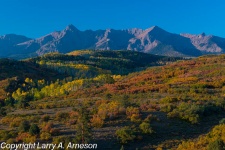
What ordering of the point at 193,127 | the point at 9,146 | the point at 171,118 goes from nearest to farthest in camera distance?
the point at 9,146 < the point at 193,127 < the point at 171,118

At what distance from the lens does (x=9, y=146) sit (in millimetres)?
30984

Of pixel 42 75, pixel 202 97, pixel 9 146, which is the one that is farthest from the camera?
pixel 42 75

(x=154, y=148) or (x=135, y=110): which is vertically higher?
(x=135, y=110)

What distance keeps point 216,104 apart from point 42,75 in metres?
145

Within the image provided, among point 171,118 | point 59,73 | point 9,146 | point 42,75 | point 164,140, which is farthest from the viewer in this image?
point 59,73

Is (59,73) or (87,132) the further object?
(59,73)

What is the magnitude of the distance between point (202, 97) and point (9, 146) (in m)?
40.5

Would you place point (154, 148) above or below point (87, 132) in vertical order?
below

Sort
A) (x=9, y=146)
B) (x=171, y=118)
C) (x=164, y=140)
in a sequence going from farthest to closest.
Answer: (x=171, y=118)
(x=164, y=140)
(x=9, y=146)

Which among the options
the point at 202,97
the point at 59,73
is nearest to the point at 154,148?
the point at 202,97

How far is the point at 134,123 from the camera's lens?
3850cm

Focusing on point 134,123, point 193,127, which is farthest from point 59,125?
point 193,127

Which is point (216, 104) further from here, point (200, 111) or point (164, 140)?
point (164, 140)

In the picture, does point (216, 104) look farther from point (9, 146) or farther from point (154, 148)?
point (9, 146)
